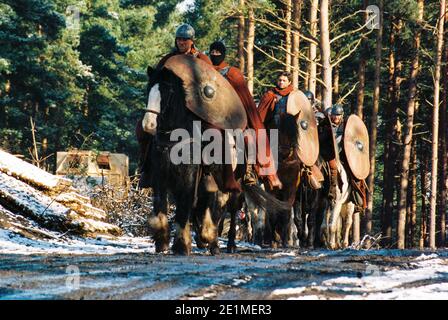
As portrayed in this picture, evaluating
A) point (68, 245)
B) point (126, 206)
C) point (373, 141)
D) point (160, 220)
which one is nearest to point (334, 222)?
point (126, 206)

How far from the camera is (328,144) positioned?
19406 millimetres

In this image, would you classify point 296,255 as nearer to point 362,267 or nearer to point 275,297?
point 362,267

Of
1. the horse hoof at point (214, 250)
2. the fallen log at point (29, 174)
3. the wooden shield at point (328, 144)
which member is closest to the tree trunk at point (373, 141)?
the wooden shield at point (328, 144)

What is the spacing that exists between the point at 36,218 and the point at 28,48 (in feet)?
86.8

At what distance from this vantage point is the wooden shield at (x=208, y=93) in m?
12.7

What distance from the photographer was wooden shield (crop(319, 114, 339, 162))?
19344 millimetres

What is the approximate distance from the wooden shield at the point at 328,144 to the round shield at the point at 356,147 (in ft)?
3.77

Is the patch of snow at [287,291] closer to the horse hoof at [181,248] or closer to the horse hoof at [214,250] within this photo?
the horse hoof at [181,248]

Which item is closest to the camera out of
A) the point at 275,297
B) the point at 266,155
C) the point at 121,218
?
the point at 275,297

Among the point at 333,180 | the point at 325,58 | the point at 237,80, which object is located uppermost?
the point at 325,58

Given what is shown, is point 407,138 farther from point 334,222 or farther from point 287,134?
point 287,134

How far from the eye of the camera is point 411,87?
4062cm

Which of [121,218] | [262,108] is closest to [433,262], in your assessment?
[262,108]

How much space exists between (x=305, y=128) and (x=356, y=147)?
10.4 ft
